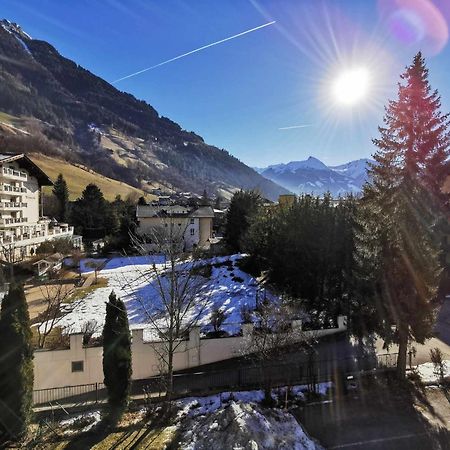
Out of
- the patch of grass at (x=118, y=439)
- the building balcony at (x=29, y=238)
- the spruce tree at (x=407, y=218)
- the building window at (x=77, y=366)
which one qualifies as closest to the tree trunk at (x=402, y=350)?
the spruce tree at (x=407, y=218)

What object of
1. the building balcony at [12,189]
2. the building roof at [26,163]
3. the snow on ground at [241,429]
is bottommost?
the snow on ground at [241,429]

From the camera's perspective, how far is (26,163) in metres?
47.1

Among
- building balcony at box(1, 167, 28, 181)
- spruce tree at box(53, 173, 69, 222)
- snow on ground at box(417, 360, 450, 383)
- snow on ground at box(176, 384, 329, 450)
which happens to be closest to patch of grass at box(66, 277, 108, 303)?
snow on ground at box(176, 384, 329, 450)

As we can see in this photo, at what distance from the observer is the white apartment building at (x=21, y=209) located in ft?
127

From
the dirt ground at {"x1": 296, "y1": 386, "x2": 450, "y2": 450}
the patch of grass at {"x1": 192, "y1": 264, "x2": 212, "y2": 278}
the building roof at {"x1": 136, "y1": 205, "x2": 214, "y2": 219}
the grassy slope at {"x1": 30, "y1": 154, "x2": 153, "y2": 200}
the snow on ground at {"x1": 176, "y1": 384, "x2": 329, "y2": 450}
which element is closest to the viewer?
the snow on ground at {"x1": 176, "y1": 384, "x2": 329, "y2": 450}

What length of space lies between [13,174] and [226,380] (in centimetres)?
4090

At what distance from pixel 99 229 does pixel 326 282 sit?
174 ft

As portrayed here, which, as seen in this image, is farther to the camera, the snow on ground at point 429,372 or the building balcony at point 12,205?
the building balcony at point 12,205

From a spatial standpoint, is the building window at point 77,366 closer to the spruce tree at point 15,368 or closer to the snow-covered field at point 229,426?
the snow-covered field at point 229,426

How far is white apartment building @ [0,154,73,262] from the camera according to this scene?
127 feet

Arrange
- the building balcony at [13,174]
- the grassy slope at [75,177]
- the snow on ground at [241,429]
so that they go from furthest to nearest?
1. the grassy slope at [75,177]
2. the building balcony at [13,174]
3. the snow on ground at [241,429]

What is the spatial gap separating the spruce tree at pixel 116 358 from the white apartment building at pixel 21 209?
27.3 meters

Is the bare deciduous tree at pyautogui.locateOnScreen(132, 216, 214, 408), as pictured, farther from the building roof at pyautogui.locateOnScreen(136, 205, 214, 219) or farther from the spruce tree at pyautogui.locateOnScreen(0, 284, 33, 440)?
the building roof at pyautogui.locateOnScreen(136, 205, 214, 219)

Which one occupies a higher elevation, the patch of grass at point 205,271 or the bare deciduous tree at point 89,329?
the patch of grass at point 205,271
